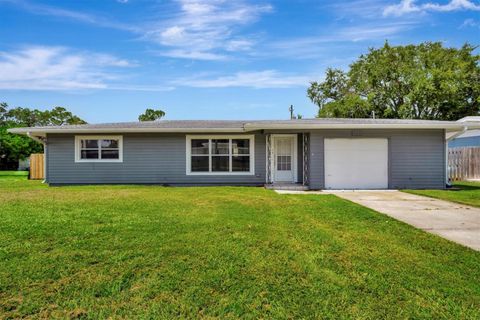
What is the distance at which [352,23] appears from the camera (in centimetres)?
1583

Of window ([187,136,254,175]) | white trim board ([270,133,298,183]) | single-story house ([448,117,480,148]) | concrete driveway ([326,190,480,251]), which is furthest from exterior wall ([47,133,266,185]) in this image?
single-story house ([448,117,480,148])

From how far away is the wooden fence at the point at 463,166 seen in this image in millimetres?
16531

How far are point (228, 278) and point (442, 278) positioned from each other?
7.22 feet

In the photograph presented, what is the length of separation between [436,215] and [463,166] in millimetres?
12180

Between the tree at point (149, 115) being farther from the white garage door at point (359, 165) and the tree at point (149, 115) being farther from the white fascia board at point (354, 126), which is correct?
the white garage door at point (359, 165)

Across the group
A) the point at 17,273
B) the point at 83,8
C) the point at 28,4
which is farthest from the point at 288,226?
the point at 28,4

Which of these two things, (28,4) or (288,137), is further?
(288,137)

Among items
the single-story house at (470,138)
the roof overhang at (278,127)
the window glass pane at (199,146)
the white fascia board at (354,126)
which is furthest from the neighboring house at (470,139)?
the window glass pane at (199,146)

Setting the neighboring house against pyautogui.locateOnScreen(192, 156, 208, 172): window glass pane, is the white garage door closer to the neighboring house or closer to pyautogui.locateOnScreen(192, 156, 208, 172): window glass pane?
pyautogui.locateOnScreen(192, 156, 208, 172): window glass pane

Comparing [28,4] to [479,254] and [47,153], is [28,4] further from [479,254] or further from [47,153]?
[479,254]

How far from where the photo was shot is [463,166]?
16.6 metres

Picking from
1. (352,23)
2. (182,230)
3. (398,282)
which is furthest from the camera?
(352,23)

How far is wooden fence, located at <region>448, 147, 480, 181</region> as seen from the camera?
651 inches

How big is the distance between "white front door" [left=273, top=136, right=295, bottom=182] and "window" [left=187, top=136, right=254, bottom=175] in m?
1.14
